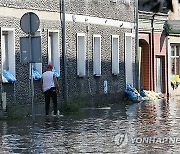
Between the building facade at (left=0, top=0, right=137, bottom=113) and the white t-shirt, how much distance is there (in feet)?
5.65

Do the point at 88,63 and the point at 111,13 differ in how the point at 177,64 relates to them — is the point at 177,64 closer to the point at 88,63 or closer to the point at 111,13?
the point at 111,13

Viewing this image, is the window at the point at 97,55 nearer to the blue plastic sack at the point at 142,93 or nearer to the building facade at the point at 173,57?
the blue plastic sack at the point at 142,93

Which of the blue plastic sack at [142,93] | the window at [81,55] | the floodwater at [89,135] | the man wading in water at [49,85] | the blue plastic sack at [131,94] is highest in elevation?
the window at [81,55]

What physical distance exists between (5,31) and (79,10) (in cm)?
593

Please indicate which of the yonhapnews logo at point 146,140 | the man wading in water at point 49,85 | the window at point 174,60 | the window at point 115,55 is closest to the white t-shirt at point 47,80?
the man wading in water at point 49,85

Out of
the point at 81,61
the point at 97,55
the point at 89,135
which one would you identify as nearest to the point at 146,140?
the point at 89,135

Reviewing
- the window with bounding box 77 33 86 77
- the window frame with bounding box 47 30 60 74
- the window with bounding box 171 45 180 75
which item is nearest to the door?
the window with bounding box 171 45 180 75

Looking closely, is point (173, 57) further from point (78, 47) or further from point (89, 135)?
point (89, 135)

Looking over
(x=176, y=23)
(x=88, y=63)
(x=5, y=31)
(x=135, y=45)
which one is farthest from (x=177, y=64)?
(x=5, y=31)

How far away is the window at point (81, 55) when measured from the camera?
30016mm

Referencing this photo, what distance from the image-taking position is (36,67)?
26328 mm

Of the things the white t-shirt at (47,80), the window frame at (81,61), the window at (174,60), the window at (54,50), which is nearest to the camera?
the white t-shirt at (47,80)

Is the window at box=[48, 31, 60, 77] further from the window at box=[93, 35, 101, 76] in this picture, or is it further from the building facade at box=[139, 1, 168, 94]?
the building facade at box=[139, 1, 168, 94]

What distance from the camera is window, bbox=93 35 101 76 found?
31.7m
